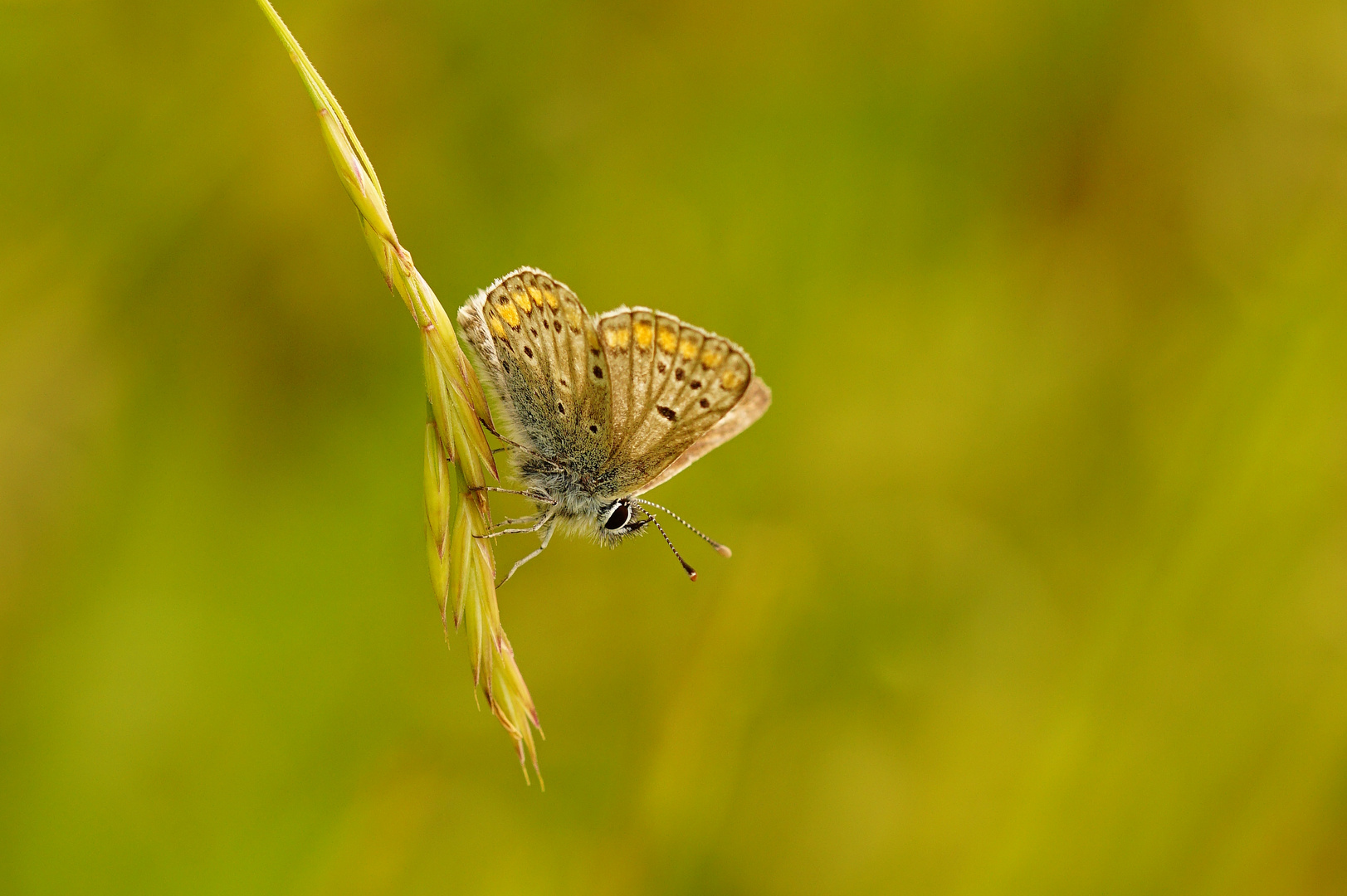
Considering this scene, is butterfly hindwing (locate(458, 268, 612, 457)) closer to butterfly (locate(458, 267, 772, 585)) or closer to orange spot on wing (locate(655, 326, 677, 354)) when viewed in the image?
butterfly (locate(458, 267, 772, 585))

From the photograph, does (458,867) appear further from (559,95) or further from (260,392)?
(559,95)

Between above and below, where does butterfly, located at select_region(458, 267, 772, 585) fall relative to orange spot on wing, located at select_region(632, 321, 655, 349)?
below

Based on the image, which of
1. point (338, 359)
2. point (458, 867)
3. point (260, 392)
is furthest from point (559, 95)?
point (458, 867)

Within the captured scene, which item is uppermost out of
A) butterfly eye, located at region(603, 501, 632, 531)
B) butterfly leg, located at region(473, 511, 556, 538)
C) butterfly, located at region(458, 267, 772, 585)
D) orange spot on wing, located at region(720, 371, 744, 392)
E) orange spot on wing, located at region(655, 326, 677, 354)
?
orange spot on wing, located at region(655, 326, 677, 354)

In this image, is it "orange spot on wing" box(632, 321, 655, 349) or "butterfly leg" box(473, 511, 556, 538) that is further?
"butterfly leg" box(473, 511, 556, 538)

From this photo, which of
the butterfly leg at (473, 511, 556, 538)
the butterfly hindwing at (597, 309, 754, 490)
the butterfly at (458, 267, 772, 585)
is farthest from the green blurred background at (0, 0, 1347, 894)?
the butterfly hindwing at (597, 309, 754, 490)

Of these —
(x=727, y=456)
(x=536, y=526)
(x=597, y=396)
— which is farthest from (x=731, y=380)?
(x=727, y=456)

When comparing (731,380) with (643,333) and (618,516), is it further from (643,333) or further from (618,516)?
(618,516)
